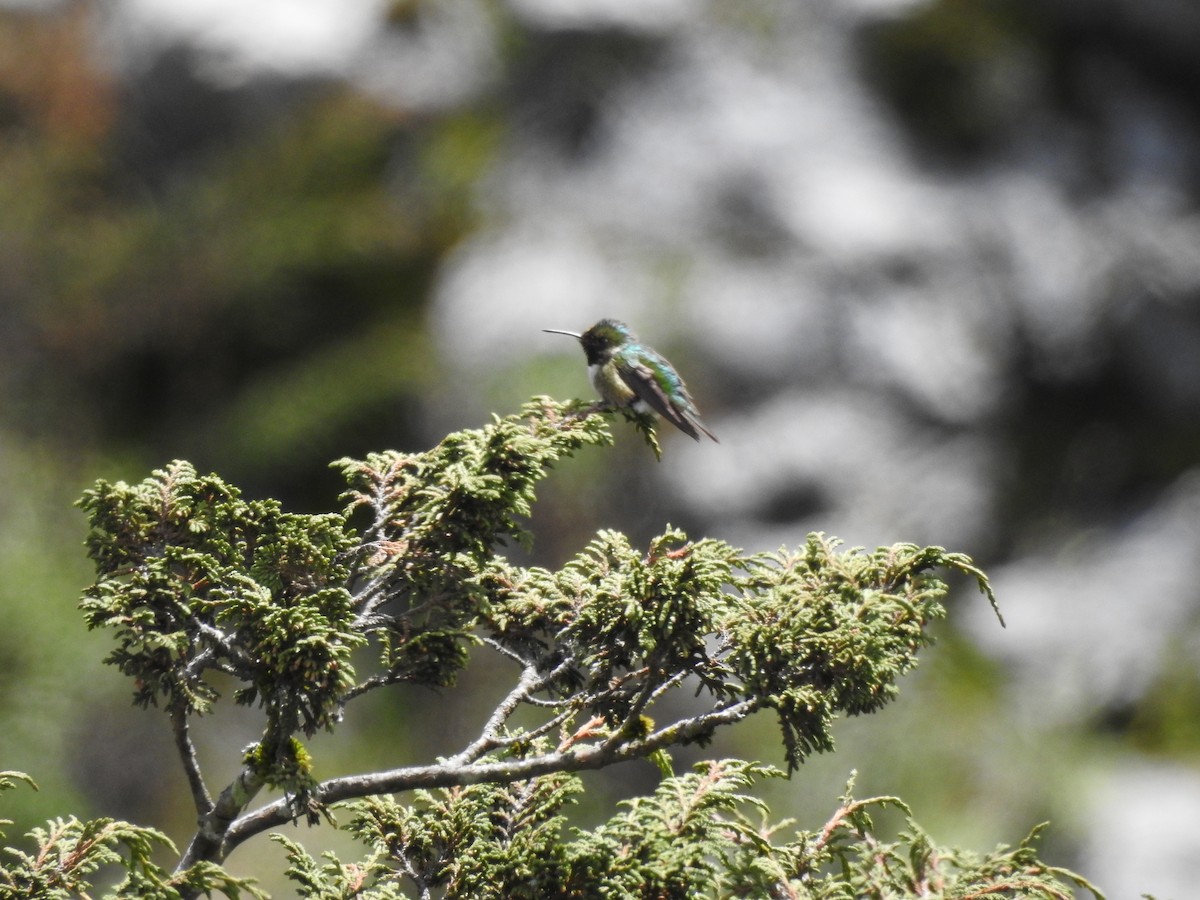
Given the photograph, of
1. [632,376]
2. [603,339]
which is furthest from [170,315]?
[632,376]

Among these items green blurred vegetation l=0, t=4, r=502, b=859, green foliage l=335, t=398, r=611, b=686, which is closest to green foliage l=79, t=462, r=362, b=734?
green foliage l=335, t=398, r=611, b=686

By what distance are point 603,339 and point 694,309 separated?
6.66 metres

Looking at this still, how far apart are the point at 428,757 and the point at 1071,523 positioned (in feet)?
20.8

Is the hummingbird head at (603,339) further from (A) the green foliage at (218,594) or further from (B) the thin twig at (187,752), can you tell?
(B) the thin twig at (187,752)

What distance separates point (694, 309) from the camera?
466 inches

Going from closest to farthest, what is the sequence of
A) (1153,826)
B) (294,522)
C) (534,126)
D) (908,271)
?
(294,522) → (1153,826) → (908,271) → (534,126)

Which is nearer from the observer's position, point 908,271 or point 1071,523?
point 1071,523

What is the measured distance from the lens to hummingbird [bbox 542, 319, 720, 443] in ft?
16.3

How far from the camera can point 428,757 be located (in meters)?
10.2

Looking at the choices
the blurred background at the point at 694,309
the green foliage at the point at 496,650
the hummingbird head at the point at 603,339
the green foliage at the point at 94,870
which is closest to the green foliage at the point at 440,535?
the green foliage at the point at 496,650

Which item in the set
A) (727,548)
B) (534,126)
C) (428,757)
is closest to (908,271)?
(534,126)

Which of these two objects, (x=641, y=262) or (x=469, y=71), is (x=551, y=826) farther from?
(x=469, y=71)

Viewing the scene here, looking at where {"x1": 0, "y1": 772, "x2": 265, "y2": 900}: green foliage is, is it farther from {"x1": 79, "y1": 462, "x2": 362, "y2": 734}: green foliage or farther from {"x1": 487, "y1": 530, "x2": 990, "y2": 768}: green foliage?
{"x1": 487, "y1": 530, "x2": 990, "y2": 768}: green foliage

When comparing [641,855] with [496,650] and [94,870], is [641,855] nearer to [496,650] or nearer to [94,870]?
[496,650]
